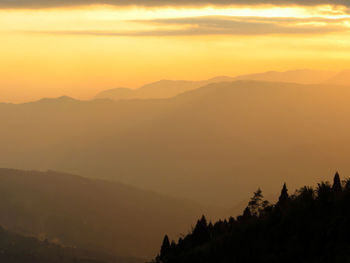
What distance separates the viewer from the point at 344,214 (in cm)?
7238

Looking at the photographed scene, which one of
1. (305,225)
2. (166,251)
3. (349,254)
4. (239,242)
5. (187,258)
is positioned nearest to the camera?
(349,254)

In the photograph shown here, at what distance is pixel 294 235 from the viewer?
244 feet

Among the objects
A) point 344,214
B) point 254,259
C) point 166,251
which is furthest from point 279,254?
point 166,251

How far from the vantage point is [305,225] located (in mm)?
74875

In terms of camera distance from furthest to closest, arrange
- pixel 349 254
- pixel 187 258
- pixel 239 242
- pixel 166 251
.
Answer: pixel 166 251, pixel 187 258, pixel 239 242, pixel 349 254

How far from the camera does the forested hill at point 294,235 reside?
226 feet

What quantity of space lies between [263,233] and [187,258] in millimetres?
12407

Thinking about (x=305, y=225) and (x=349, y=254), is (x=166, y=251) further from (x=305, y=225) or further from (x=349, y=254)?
(x=349, y=254)

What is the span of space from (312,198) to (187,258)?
60.4 ft

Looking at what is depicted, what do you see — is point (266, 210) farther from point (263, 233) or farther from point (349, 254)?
point (349, 254)

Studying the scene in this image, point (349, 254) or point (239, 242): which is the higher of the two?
point (239, 242)

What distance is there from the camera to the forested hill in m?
68.9

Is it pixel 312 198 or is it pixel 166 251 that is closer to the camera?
pixel 312 198

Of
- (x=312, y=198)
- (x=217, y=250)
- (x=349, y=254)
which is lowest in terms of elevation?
(x=349, y=254)
